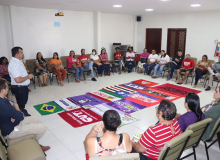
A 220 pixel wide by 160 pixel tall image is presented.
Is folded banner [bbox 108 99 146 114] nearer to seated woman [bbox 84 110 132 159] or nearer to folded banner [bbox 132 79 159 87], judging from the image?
folded banner [bbox 132 79 159 87]

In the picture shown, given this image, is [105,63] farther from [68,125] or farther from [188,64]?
[68,125]

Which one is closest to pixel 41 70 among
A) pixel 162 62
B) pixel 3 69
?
pixel 3 69

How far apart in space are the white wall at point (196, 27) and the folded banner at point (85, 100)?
5.74 meters

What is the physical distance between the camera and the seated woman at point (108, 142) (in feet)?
6.42

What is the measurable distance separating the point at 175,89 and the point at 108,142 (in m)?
5.68

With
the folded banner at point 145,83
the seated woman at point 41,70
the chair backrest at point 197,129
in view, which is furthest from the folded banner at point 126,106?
the seated woman at point 41,70

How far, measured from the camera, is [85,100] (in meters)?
5.95

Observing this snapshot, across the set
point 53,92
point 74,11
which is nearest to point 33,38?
point 74,11

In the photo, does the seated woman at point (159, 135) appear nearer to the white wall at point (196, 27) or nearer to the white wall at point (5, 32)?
the white wall at point (5, 32)

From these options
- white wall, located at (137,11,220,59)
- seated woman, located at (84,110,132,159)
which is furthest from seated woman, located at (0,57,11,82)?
white wall, located at (137,11,220,59)

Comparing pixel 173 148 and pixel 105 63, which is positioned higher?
pixel 105 63

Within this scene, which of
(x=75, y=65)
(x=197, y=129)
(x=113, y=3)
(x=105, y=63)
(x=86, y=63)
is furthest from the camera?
(x=105, y=63)

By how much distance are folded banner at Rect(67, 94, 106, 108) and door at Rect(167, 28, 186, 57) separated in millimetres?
5737

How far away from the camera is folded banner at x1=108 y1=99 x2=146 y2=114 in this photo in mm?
5232
